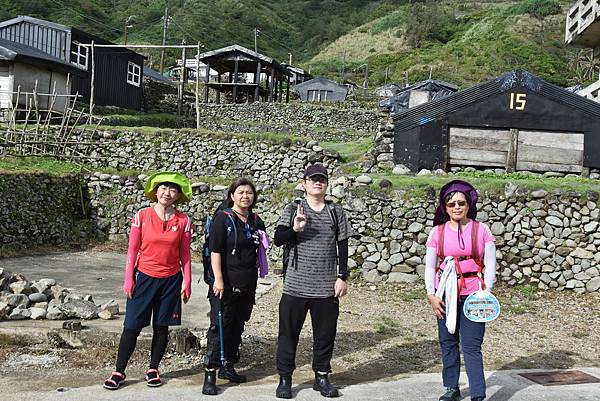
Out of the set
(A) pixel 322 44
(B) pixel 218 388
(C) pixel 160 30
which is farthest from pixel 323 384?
(A) pixel 322 44

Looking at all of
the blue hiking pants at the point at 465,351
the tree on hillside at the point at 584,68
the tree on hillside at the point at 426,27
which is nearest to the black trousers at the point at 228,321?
the blue hiking pants at the point at 465,351

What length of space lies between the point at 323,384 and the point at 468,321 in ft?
3.82

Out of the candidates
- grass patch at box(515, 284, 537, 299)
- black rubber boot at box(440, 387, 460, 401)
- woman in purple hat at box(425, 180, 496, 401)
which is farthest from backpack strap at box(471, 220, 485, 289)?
grass patch at box(515, 284, 537, 299)

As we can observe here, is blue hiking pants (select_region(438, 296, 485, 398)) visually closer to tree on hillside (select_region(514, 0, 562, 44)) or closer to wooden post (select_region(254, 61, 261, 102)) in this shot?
wooden post (select_region(254, 61, 261, 102))

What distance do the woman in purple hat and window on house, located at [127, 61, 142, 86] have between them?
26.6 meters

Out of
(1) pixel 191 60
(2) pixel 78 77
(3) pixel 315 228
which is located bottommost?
(3) pixel 315 228

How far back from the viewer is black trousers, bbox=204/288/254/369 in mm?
4508

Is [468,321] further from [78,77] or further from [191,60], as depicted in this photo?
[191,60]

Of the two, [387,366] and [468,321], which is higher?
[468,321]

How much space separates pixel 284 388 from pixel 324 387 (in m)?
0.31

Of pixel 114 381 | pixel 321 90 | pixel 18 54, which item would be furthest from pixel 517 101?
pixel 321 90

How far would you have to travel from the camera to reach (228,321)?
4.63 meters

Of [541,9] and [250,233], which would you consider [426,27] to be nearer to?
[541,9]

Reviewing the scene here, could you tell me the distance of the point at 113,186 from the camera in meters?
14.2
